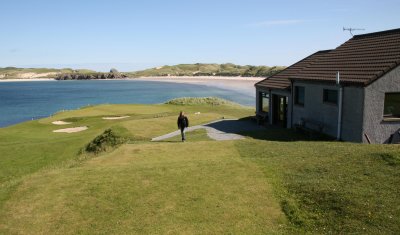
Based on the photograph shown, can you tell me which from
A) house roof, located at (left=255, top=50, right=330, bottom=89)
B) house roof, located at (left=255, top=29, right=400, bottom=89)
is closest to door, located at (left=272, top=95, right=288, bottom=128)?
house roof, located at (left=255, top=50, right=330, bottom=89)

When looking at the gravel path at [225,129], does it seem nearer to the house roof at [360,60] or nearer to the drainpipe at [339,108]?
the house roof at [360,60]

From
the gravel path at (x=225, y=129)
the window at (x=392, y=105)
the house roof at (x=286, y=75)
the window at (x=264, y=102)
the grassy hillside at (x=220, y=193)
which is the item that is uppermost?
the house roof at (x=286, y=75)

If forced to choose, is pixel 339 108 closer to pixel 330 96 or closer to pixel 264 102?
pixel 330 96

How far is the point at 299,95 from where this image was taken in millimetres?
27062

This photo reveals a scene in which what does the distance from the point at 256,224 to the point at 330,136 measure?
1311 cm

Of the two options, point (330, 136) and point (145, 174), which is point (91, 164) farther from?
point (330, 136)

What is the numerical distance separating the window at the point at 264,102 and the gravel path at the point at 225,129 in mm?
1963

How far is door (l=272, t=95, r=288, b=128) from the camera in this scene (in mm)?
29688

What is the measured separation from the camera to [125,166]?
1689 centimetres

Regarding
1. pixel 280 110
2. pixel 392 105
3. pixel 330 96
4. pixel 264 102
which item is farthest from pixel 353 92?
pixel 264 102

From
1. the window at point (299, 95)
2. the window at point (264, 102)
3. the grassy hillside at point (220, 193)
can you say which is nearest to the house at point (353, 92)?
the window at point (299, 95)

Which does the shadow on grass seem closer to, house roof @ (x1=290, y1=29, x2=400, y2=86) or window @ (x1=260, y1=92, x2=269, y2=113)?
window @ (x1=260, y1=92, x2=269, y2=113)

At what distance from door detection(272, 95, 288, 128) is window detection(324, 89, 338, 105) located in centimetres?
638

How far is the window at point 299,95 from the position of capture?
2656cm
